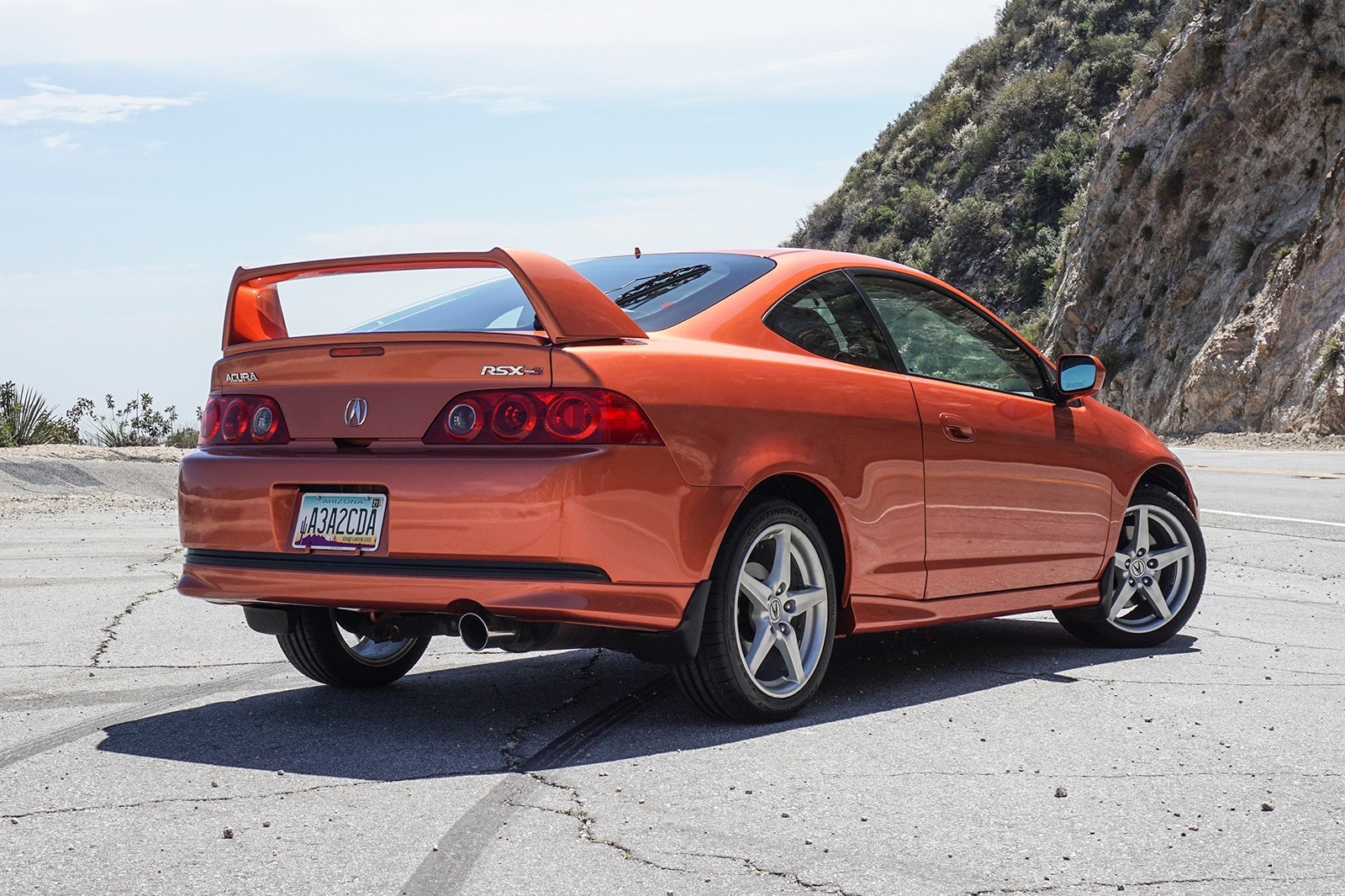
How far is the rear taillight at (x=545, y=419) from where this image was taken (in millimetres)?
4383

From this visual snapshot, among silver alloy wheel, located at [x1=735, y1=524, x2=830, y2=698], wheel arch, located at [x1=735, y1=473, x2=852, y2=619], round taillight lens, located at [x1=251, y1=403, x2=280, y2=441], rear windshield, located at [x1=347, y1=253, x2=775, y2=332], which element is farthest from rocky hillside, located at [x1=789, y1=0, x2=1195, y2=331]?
round taillight lens, located at [x1=251, y1=403, x2=280, y2=441]

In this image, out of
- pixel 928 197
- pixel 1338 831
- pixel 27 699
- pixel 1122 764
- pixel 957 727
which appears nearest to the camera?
pixel 1338 831

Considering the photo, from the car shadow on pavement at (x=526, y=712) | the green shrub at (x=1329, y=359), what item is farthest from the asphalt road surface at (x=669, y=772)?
the green shrub at (x=1329, y=359)

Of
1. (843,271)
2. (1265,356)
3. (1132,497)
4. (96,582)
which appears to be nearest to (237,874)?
(843,271)

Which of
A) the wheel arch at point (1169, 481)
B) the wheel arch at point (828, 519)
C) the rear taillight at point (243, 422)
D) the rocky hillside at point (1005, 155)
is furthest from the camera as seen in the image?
the rocky hillside at point (1005, 155)

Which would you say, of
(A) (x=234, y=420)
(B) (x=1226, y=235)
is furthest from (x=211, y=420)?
(B) (x=1226, y=235)

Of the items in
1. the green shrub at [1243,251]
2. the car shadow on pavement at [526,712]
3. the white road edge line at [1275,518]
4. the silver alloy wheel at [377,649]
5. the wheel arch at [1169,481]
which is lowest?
the white road edge line at [1275,518]

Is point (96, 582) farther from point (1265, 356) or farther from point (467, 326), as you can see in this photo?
point (1265, 356)

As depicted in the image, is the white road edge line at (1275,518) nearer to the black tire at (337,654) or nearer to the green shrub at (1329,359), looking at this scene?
the black tire at (337,654)

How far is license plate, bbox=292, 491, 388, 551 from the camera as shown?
4.53 metres

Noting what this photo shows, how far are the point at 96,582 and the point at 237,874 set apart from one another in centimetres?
628

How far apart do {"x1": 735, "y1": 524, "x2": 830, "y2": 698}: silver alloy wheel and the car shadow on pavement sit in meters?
0.17

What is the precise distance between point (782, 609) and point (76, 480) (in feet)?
45.3

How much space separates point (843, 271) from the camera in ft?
18.3
